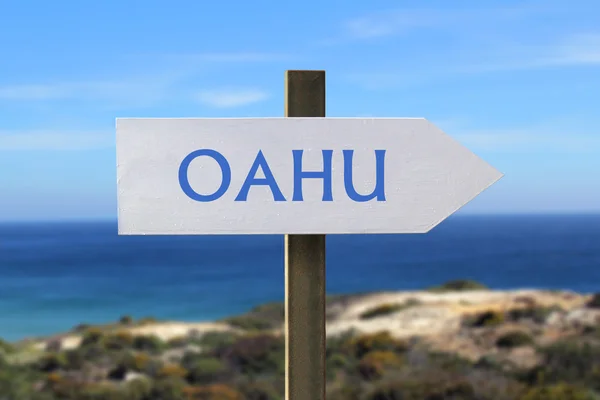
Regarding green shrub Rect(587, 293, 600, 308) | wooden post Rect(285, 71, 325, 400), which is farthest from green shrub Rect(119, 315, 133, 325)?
wooden post Rect(285, 71, 325, 400)

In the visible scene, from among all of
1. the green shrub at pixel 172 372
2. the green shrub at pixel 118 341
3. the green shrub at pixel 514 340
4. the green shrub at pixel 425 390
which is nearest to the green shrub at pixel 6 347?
the green shrub at pixel 118 341

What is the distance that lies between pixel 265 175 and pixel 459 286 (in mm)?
11738

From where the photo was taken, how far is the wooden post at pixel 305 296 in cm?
246

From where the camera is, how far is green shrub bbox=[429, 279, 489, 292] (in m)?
12.9

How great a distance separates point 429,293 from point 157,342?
17.7 feet

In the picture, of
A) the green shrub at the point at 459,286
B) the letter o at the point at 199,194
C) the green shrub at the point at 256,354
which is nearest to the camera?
the letter o at the point at 199,194

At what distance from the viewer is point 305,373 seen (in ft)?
8.23

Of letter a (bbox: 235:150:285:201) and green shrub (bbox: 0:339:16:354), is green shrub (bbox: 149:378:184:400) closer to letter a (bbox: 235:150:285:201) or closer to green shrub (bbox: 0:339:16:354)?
green shrub (bbox: 0:339:16:354)

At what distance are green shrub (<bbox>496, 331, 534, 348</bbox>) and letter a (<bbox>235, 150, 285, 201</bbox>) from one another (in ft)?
22.5

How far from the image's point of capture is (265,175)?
2291 millimetres

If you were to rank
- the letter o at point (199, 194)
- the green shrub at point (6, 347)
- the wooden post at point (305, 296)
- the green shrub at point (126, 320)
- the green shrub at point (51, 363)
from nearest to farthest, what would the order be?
1. the letter o at point (199, 194)
2. the wooden post at point (305, 296)
3. the green shrub at point (51, 363)
4. the green shrub at point (6, 347)
5. the green shrub at point (126, 320)

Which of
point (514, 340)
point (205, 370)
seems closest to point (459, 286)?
point (514, 340)

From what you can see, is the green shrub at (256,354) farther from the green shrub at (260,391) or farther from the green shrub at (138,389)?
the green shrub at (138,389)

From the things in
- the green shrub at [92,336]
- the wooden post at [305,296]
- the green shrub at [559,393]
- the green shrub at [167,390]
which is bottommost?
the green shrub at [167,390]
